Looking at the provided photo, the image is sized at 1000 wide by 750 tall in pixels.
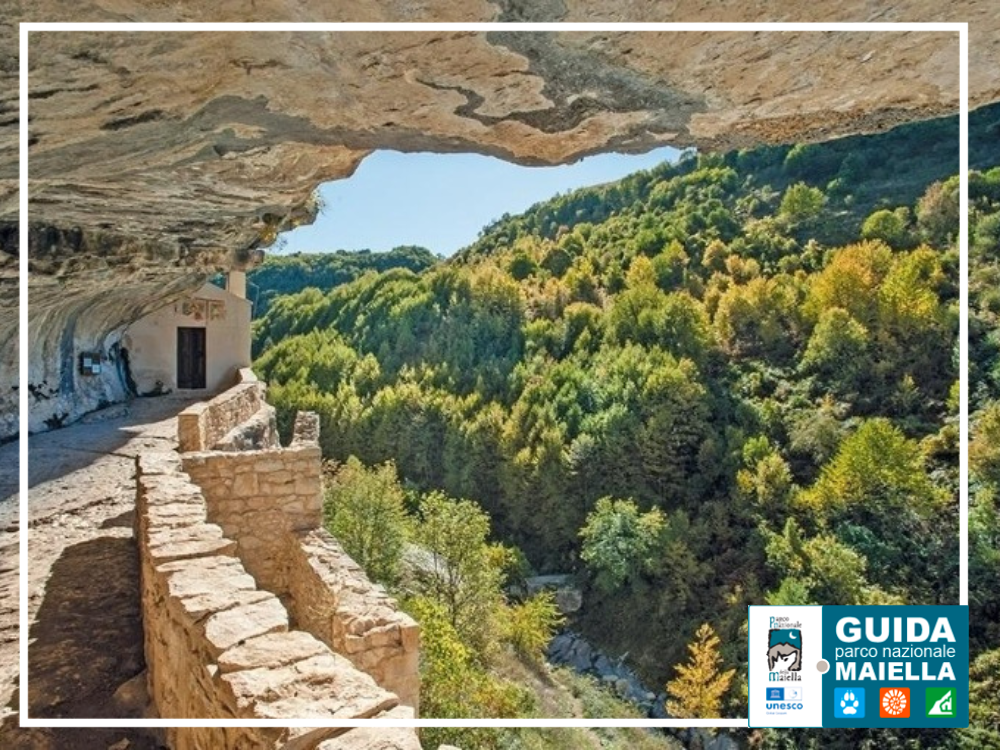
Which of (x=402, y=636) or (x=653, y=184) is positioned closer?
(x=402, y=636)

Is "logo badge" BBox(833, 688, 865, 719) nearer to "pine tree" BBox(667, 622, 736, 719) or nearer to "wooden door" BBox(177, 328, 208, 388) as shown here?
"pine tree" BBox(667, 622, 736, 719)

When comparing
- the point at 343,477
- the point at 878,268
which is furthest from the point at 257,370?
the point at 878,268

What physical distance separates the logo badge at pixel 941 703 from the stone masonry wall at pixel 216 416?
4.48 metres

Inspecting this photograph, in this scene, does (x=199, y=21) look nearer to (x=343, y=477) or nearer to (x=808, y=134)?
(x=808, y=134)

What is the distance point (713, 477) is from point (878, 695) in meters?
17.3

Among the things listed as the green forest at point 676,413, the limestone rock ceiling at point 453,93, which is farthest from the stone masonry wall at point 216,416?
the green forest at point 676,413

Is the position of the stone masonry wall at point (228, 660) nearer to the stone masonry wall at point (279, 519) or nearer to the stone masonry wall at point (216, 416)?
the stone masonry wall at point (279, 519)

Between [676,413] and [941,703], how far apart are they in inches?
727

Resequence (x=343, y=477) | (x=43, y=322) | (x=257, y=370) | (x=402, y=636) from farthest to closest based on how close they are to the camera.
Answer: (x=257, y=370) < (x=343, y=477) < (x=43, y=322) < (x=402, y=636)

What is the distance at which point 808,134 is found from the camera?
262cm

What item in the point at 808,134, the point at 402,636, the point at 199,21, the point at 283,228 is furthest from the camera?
the point at 283,228

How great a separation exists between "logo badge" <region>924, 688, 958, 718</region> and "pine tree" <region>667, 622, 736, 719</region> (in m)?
9.90

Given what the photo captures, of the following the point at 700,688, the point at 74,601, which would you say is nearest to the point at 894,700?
the point at 74,601

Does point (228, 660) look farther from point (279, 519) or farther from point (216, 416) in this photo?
point (216, 416)
